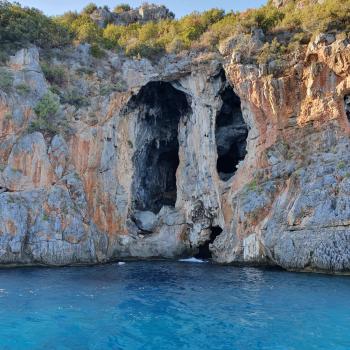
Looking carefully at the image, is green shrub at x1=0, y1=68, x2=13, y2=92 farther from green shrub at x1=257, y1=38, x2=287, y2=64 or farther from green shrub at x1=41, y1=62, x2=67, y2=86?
green shrub at x1=257, y1=38, x2=287, y2=64

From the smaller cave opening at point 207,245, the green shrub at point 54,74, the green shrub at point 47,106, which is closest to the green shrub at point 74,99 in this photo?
the green shrub at point 47,106

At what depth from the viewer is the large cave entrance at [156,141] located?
117 ft

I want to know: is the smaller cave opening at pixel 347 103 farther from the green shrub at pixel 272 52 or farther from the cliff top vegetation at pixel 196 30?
the green shrub at pixel 272 52

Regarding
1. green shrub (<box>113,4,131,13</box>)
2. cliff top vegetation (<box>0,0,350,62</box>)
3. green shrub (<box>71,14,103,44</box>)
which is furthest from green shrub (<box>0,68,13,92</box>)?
green shrub (<box>113,4,131,13</box>)

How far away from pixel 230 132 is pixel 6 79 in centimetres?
1821

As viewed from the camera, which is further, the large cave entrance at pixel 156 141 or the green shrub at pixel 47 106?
the large cave entrance at pixel 156 141

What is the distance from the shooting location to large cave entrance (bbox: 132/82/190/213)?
35531mm

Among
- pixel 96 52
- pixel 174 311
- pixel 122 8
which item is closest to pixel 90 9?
pixel 122 8

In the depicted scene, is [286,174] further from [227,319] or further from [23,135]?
[23,135]

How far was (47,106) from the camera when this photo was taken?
31.2m

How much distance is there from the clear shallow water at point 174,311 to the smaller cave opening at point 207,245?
8.78 meters

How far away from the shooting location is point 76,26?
143ft

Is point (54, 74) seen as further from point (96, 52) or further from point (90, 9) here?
point (90, 9)

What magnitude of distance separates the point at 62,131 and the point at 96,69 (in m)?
8.70
